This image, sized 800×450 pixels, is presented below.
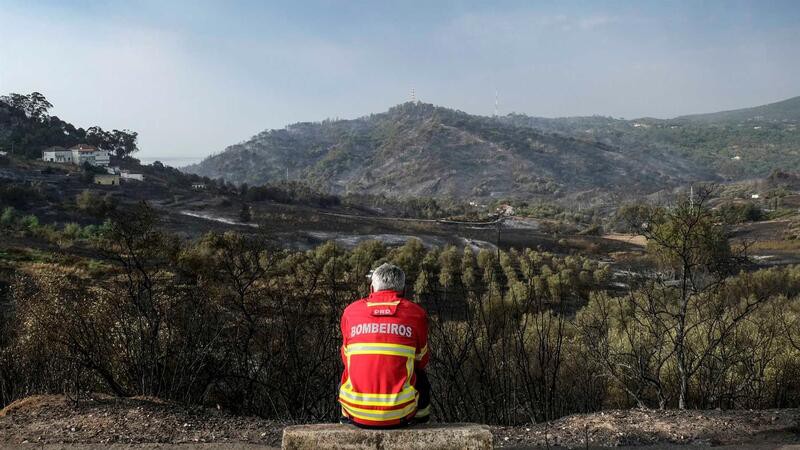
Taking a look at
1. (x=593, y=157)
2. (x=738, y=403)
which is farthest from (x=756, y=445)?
(x=593, y=157)

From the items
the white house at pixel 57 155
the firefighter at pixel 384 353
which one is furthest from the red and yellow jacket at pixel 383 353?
the white house at pixel 57 155

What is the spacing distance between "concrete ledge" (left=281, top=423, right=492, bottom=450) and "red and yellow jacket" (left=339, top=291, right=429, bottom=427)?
15 centimetres

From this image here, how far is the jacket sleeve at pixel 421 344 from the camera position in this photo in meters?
3.62

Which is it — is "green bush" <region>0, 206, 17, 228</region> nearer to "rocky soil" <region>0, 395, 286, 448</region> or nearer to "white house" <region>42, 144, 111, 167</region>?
"white house" <region>42, 144, 111, 167</region>

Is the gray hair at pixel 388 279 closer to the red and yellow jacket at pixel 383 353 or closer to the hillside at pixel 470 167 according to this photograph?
the red and yellow jacket at pixel 383 353

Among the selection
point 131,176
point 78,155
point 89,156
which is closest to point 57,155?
point 78,155

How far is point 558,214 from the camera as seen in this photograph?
A: 81562mm

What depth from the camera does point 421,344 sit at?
12.0 feet

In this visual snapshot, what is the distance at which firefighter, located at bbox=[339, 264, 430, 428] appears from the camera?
3557 millimetres

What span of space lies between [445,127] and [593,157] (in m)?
46.9

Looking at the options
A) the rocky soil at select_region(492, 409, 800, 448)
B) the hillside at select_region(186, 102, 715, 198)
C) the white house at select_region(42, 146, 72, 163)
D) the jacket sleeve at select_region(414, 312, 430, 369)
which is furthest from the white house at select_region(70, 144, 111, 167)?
the hillside at select_region(186, 102, 715, 198)

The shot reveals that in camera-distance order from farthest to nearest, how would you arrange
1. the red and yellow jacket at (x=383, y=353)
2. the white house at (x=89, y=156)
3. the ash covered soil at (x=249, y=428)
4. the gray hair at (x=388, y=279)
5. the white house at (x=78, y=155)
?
the white house at (x=89, y=156) < the white house at (x=78, y=155) < the ash covered soil at (x=249, y=428) < the gray hair at (x=388, y=279) < the red and yellow jacket at (x=383, y=353)

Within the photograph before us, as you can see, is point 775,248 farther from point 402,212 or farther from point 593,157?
point 593,157

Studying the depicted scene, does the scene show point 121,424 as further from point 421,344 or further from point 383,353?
point 421,344
